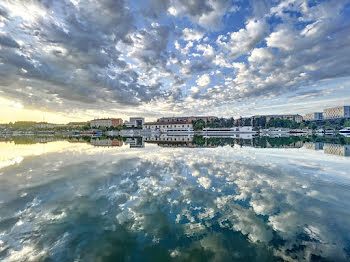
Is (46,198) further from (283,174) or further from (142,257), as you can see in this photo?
(283,174)

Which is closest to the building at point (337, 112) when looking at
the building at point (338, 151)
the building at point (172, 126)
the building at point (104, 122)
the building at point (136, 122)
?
the building at point (172, 126)

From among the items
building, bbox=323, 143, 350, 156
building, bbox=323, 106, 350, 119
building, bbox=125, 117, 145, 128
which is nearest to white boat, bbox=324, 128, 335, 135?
building, bbox=323, 106, 350, 119

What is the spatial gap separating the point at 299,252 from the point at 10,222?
8352 millimetres

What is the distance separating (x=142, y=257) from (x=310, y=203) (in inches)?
274

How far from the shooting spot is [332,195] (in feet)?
26.5

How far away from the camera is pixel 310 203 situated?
718 centimetres

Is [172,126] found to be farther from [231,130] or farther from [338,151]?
[338,151]

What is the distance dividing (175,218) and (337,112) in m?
222

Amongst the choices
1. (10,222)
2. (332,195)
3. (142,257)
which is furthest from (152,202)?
(332,195)

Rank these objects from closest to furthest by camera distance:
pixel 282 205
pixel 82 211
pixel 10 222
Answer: pixel 10 222, pixel 82 211, pixel 282 205

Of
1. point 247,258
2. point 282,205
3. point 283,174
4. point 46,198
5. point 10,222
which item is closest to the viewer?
point 247,258

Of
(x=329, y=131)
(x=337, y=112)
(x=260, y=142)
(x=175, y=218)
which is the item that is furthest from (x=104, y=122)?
(x=337, y=112)

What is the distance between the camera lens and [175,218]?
19.0 feet

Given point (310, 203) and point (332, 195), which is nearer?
point (310, 203)
